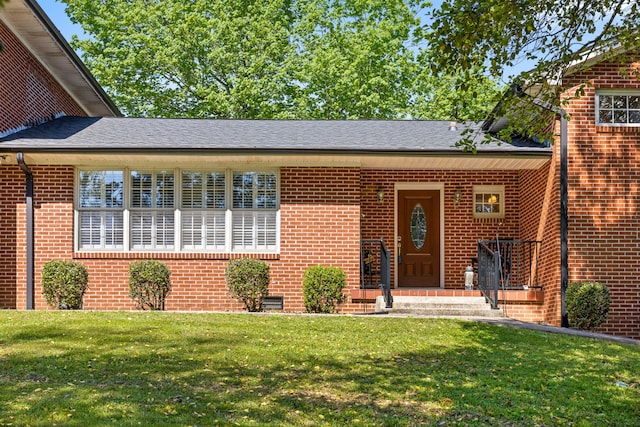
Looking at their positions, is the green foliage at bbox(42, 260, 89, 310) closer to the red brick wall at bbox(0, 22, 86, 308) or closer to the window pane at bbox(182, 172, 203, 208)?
the red brick wall at bbox(0, 22, 86, 308)

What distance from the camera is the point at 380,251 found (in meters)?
15.4

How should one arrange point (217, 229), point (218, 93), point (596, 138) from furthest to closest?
point (218, 93), point (217, 229), point (596, 138)

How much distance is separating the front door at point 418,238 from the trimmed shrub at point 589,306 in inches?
144

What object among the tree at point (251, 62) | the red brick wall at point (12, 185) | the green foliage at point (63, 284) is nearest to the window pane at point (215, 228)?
the green foliage at point (63, 284)

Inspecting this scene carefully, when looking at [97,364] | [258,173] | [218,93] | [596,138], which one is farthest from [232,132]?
[218,93]

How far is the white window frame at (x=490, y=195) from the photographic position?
16.2 meters

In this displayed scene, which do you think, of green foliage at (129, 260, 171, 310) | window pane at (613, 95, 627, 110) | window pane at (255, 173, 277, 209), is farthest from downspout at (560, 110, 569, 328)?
green foliage at (129, 260, 171, 310)

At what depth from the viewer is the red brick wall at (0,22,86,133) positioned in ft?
48.1

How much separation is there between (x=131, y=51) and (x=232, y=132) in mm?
14742

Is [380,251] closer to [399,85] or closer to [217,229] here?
[217,229]

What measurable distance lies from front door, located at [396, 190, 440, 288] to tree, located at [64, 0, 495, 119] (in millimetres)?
11187

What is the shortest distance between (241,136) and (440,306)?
496 cm

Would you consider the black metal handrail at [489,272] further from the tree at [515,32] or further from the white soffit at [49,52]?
the white soffit at [49,52]

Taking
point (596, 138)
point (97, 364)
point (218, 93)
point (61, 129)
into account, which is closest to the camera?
point (97, 364)
